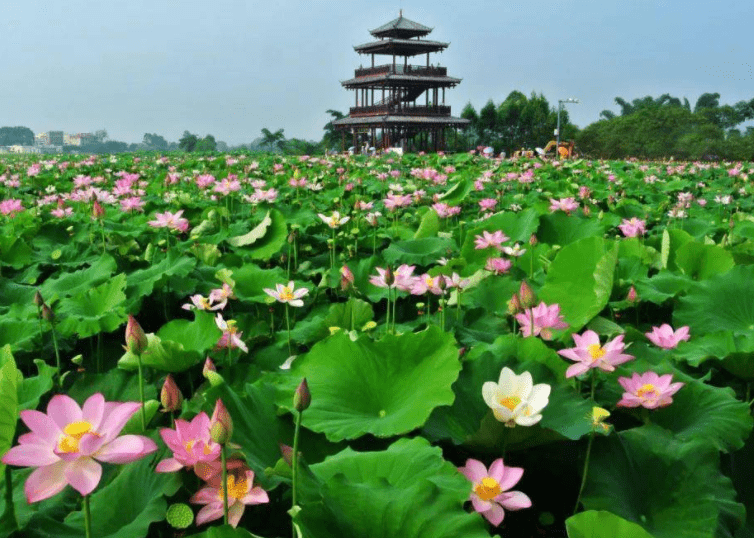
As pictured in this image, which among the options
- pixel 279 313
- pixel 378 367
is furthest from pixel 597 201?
pixel 378 367

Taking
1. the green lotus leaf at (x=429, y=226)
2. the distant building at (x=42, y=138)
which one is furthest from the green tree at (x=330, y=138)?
the distant building at (x=42, y=138)

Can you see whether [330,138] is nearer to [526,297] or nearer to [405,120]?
[405,120]

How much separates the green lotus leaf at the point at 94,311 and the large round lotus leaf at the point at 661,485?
1.08 metres

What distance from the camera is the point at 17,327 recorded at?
142 centimetres

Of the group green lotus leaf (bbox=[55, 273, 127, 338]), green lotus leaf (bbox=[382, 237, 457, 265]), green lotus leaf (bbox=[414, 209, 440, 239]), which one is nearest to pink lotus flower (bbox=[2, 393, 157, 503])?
green lotus leaf (bbox=[55, 273, 127, 338])

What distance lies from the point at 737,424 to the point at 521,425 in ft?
1.24

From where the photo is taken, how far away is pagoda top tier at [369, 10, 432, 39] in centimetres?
3020

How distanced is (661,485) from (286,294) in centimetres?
82

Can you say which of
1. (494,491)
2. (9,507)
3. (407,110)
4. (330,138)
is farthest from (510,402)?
(330,138)

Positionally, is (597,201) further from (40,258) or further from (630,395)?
(630,395)

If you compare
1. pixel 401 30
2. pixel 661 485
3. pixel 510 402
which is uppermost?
pixel 401 30

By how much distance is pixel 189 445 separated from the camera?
2.34 ft

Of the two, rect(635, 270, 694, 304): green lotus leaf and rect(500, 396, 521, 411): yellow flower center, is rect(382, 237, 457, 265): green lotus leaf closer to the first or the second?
rect(635, 270, 694, 304): green lotus leaf

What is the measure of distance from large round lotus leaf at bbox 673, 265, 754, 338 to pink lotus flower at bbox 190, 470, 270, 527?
1.13 meters
